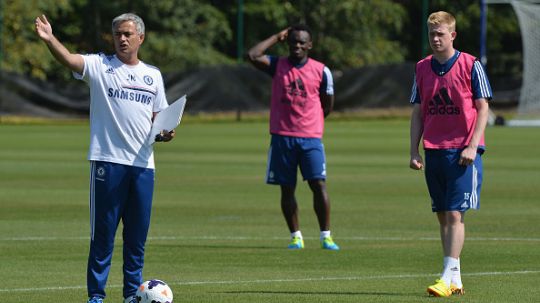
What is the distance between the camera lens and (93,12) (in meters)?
59.9

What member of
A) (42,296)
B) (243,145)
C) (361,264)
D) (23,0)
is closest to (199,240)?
(361,264)

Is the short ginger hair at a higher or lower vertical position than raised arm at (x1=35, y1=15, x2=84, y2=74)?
higher

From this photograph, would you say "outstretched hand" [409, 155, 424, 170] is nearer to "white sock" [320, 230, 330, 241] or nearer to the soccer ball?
the soccer ball

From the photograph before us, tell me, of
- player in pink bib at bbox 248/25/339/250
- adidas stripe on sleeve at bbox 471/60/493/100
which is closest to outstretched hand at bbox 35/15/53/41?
adidas stripe on sleeve at bbox 471/60/493/100

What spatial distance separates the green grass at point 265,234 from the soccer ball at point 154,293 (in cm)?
102

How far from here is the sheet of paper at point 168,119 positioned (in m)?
9.31

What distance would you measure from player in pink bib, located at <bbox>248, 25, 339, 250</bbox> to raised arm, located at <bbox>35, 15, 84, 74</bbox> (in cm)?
494

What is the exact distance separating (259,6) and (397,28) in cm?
643

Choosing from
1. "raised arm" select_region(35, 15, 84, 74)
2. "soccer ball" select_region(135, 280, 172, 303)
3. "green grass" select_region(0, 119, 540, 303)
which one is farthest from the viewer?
"green grass" select_region(0, 119, 540, 303)

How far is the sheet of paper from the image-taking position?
9.31 metres

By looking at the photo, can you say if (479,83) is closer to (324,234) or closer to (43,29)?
(43,29)

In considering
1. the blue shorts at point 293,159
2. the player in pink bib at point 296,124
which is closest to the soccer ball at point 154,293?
the player in pink bib at point 296,124

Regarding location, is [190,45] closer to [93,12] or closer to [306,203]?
[93,12]

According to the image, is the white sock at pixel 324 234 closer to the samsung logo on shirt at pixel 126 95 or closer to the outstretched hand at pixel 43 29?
the samsung logo on shirt at pixel 126 95
